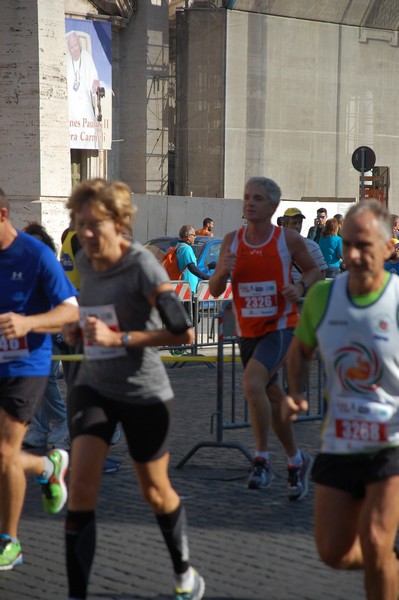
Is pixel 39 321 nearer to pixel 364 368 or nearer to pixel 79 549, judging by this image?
pixel 79 549

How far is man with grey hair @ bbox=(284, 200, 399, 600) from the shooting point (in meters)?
4.16

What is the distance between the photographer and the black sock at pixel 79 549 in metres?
4.53

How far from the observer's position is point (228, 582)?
210 inches

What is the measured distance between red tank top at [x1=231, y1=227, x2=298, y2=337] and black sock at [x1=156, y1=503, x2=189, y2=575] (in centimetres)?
246

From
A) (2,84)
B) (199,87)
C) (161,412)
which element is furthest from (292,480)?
(199,87)

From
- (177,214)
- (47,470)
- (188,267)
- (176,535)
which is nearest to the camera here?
(176,535)

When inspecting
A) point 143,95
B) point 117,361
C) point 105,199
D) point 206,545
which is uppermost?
point 143,95

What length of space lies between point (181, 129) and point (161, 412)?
33640mm

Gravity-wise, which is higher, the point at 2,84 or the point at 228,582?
the point at 2,84

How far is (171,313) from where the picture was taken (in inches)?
181

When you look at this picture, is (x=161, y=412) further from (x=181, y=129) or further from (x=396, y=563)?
(x=181, y=129)

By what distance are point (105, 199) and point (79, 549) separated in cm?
131

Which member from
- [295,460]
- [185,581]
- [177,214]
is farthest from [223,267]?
[177,214]

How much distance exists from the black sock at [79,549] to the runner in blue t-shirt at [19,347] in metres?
0.90
